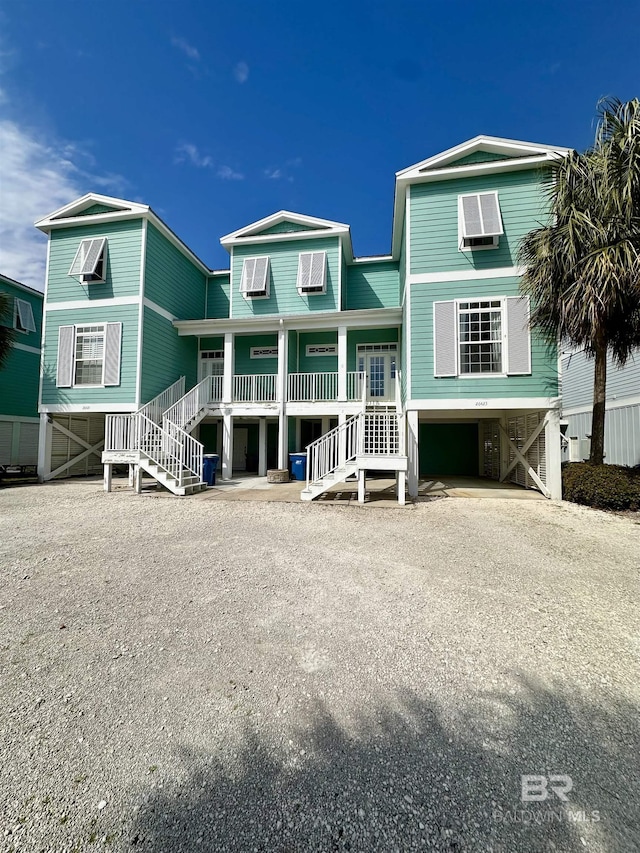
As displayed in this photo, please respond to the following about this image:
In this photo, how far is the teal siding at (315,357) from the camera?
13312 millimetres

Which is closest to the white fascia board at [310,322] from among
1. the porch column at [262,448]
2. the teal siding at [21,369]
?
the porch column at [262,448]

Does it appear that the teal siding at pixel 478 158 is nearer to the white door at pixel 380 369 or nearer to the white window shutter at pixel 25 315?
the white door at pixel 380 369

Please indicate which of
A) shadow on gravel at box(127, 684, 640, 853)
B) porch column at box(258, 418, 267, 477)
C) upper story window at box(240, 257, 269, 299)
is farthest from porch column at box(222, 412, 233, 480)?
shadow on gravel at box(127, 684, 640, 853)

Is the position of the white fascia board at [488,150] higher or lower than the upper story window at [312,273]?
higher

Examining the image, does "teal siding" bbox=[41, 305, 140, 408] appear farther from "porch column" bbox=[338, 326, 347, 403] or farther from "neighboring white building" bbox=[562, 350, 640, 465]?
"neighboring white building" bbox=[562, 350, 640, 465]

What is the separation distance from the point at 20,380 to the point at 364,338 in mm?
14955

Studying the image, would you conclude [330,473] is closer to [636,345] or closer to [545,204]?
[636,345]

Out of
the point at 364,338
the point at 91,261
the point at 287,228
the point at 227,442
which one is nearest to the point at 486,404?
the point at 364,338

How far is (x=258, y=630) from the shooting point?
2.91 meters

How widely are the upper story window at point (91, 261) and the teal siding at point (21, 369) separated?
18.0 ft

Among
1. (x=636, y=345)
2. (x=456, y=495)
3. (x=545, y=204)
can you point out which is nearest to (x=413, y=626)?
(x=456, y=495)

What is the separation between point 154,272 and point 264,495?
8576 mm

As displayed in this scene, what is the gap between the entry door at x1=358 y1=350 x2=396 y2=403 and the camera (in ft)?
41.4

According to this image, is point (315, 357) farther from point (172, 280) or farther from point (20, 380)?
point (20, 380)
